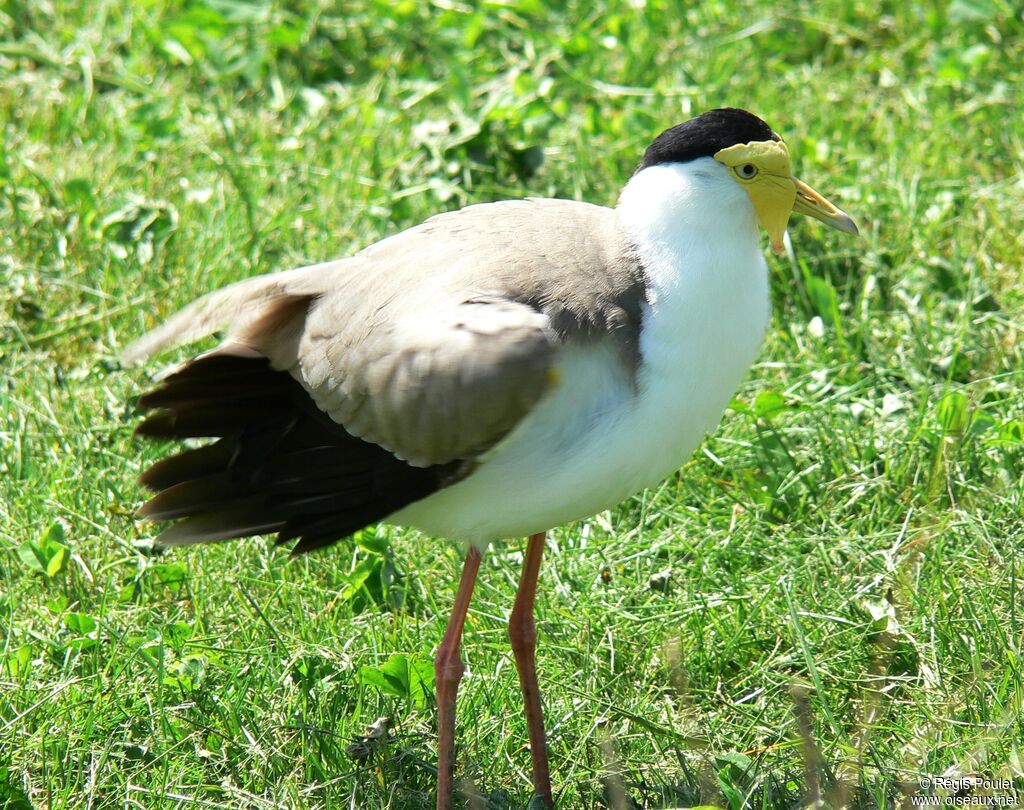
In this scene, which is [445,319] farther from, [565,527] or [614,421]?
[565,527]

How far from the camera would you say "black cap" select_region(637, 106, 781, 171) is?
3402mm

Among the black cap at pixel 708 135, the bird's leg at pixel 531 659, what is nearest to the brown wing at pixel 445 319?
the black cap at pixel 708 135

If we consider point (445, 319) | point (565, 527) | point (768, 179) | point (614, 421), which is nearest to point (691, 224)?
point (768, 179)

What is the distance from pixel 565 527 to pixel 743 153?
1.57 m

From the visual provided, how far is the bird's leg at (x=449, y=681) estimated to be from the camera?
3516 millimetres

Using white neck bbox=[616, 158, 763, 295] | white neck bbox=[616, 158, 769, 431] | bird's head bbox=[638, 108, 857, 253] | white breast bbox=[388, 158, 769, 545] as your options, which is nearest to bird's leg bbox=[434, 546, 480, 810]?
white breast bbox=[388, 158, 769, 545]

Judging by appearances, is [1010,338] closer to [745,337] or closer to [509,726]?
[745,337]

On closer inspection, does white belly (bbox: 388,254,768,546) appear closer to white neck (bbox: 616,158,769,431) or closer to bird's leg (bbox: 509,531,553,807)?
white neck (bbox: 616,158,769,431)

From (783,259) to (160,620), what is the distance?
2660mm

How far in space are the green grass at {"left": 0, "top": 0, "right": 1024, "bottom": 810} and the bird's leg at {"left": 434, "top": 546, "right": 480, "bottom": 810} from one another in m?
0.08

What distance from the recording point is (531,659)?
12.4 ft

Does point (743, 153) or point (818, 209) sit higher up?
point (743, 153)

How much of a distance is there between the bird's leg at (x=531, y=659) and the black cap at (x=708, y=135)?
110 centimetres

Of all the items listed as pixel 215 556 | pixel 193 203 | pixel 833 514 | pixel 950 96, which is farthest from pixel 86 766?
pixel 950 96
